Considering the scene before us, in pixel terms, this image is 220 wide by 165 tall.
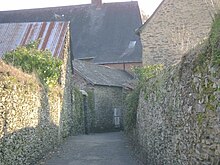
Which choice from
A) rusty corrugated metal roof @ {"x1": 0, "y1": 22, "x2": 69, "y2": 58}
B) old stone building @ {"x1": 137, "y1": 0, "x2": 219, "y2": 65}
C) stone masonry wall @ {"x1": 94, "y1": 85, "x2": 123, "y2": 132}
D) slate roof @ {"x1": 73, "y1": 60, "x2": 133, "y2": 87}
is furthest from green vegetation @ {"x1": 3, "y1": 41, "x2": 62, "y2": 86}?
stone masonry wall @ {"x1": 94, "y1": 85, "x2": 123, "y2": 132}

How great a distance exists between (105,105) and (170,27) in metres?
8.64

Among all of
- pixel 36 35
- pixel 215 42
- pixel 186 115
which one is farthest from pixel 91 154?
pixel 215 42

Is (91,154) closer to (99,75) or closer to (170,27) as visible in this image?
(170,27)

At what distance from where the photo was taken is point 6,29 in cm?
2230

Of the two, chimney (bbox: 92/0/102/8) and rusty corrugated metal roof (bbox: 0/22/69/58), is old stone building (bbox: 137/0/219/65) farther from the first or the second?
chimney (bbox: 92/0/102/8)

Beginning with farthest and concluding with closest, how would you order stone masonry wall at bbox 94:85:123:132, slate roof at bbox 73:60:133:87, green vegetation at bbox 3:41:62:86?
slate roof at bbox 73:60:133:87
stone masonry wall at bbox 94:85:123:132
green vegetation at bbox 3:41:62:86

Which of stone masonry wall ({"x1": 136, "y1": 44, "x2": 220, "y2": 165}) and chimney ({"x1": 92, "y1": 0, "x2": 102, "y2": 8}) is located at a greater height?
chimney ({"x1": 92, "y1": 0, "x2": 102, "y2": 8})

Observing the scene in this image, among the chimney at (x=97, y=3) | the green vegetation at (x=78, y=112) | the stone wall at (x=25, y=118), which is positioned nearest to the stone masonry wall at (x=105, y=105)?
the green vegetation at (x=78, y=112)

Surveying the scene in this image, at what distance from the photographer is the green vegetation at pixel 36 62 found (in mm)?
16844

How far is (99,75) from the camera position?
3309cm

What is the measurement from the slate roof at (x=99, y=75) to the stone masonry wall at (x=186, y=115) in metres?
18.4

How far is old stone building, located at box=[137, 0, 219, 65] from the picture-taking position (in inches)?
1006

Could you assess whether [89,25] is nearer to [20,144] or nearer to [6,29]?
[6,29]

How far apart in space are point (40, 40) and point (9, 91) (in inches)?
437
